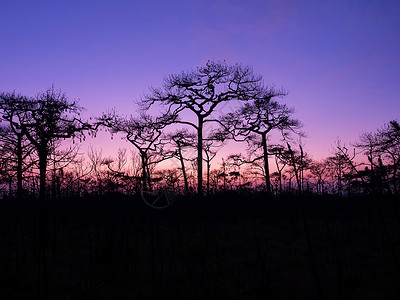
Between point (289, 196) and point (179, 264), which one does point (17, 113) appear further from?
point (289, 196)

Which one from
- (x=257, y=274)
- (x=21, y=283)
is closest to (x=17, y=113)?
(x=21, y=283)

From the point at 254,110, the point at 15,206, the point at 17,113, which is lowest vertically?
the point at 15,206

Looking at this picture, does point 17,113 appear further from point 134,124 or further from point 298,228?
point 298,228

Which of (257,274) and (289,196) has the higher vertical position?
(289,196)

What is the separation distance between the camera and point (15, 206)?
14.6 m

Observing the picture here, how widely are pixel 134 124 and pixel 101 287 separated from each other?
18934 millimetres

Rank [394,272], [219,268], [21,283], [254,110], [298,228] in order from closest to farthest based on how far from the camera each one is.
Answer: [21,283]
[394,272]
[219,268]
[298,228]
[254,110]

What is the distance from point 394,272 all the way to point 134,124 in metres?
20.5

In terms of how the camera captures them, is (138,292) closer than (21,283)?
Yes

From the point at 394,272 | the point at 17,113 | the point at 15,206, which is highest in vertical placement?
the point at 17,113

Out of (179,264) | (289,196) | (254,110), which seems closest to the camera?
(179,264)

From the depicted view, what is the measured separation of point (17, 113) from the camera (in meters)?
15.0

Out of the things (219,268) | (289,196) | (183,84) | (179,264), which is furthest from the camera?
(183,84)

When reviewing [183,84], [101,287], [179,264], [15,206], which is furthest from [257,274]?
[183,84]
